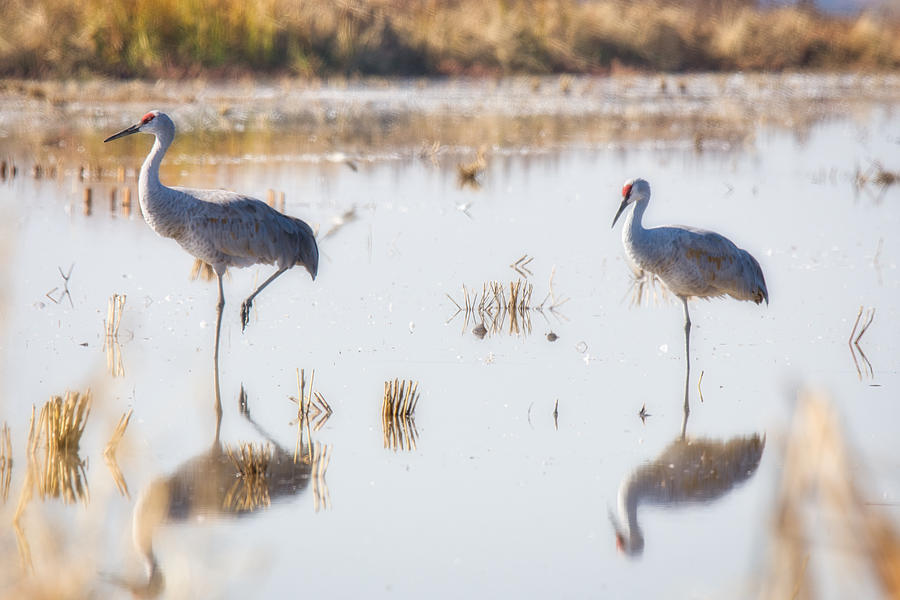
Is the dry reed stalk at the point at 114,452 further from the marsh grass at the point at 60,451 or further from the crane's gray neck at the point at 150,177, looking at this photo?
the crane's gray neck at the point at 150,177

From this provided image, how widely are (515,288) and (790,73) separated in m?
25.2

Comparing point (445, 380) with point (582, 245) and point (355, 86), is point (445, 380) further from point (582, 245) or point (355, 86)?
point (355, 86)

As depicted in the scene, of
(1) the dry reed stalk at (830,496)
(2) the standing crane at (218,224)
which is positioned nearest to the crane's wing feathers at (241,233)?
(2) the standing crane at (218,224)

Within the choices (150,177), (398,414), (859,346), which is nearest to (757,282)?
(859,346)

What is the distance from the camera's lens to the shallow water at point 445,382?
15.1 feet

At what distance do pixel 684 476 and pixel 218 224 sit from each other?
3.51m

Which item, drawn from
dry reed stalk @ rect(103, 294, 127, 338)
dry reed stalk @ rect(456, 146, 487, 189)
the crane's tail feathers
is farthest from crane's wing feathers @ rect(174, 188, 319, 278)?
dry reed stalk @ rect(456, 146, 487, 189)

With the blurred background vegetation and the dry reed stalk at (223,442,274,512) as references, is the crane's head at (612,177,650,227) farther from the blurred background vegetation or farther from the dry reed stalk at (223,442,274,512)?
the blurred background vegetation

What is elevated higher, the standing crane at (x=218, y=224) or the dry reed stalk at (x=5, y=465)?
the standing crane at (x=218, y=224)

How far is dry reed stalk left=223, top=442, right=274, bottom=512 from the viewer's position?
201 inches

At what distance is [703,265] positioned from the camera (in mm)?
7582

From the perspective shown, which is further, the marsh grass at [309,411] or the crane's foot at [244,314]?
the crane's foot at [244,314]

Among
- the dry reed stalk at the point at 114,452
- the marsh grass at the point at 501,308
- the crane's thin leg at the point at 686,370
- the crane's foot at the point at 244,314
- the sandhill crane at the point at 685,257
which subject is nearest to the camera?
the dry reed stalk at the point at 114,452

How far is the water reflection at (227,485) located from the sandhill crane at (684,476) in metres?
1.18
